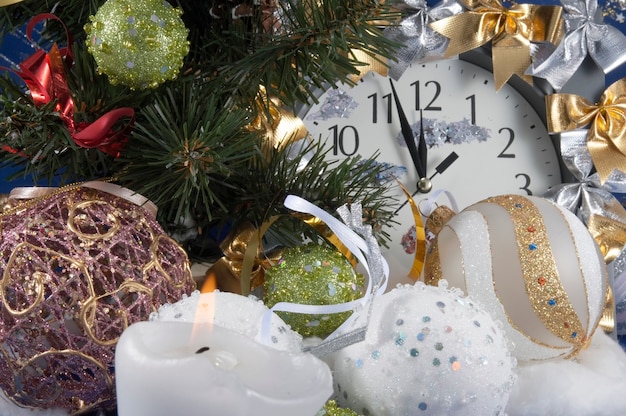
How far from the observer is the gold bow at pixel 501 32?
96cm

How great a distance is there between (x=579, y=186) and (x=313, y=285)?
1.76 ft

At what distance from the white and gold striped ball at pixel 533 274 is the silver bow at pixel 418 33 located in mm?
325

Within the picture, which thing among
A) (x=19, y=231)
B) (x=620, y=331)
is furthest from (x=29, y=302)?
(x=620, y=331)

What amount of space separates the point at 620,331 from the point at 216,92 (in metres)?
0.72

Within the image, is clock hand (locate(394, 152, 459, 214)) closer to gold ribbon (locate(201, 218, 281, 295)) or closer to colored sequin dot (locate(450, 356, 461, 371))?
gold ribbon (locate(201, 218, 281, 295))

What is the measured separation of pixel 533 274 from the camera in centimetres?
67

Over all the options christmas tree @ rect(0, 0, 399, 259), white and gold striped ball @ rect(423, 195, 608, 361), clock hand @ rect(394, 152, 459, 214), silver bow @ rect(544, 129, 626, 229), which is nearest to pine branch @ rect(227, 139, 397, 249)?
christmas tree @ rect(0, 0, 399, 259)

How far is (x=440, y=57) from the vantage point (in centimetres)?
97

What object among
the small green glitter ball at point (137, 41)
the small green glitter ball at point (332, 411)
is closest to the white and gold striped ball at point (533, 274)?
the small green glitter ball at point (332, 411)

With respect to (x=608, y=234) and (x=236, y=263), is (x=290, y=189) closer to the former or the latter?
(x=236, y=263)

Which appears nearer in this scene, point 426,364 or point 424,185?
point 426,364

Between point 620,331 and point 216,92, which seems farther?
point 620,331

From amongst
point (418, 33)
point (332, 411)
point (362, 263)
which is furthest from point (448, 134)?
point (332, 411)

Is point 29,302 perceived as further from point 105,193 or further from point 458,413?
point 458,413
